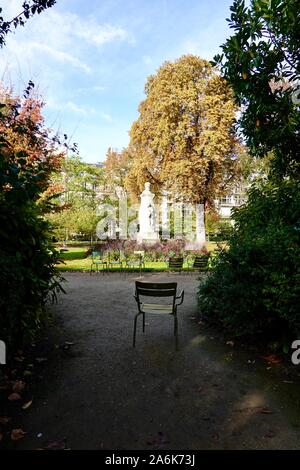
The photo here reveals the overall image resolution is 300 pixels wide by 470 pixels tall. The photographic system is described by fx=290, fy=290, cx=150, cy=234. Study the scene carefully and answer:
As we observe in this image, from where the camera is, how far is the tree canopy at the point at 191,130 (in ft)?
69.0

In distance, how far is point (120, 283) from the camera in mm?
10508

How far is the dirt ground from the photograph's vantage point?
2.58 meters

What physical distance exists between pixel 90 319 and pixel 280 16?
20.2ft

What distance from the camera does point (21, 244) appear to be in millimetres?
4324

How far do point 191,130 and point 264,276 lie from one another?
19.0 m

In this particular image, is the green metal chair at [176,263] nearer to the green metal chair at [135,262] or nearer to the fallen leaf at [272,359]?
the green metal chair at [135,262]

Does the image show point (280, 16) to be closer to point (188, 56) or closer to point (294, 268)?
point (294, 268)

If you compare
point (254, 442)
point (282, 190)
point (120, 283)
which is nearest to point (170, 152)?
point (120, 283)

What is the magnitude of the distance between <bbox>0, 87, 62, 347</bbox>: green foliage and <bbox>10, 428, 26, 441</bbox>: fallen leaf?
0.96 metres

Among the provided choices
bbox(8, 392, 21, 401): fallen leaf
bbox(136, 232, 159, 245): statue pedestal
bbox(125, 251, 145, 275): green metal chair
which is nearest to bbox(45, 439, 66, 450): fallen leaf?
→ bbox(8, 392, 21, 401): fallen leaf

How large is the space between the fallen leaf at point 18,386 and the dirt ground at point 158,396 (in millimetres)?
224

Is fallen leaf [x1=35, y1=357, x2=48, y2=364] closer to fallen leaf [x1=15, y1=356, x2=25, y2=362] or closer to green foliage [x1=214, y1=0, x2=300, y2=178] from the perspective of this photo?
fallen leaf [x1=15, y1=356, x2=25, y2=362]

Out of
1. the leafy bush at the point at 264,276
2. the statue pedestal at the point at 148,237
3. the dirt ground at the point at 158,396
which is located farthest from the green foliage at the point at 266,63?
the statue pedestal at the point at 148,237

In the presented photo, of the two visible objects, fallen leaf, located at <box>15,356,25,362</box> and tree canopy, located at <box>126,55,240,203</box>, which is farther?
tree canopy, located at <box>126,55,240,203</box>
